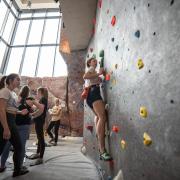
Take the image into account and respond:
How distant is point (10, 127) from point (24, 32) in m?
8.70

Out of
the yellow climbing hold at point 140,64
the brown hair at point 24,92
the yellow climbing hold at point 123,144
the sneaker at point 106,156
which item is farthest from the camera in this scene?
the brown hair at point 24,92

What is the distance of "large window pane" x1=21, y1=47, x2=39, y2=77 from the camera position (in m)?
8.90

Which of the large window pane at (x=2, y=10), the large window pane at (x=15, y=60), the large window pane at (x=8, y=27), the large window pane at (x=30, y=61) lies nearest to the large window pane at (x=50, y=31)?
the large window pane at (x=30, y=61)

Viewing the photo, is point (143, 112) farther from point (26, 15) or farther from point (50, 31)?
point (26, 15)

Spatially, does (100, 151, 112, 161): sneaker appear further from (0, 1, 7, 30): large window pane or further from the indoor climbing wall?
(0, 1, 7, 30): large window pane

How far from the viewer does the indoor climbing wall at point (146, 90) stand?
0.85 m

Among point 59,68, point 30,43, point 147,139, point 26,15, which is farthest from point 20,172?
point 26,15

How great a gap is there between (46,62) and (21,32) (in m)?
2.29

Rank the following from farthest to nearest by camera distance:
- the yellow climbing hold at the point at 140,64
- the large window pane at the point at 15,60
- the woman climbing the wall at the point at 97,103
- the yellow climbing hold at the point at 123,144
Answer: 1. the large window pane at the point at 15,60
2. the woman climbing the wall at the point at 97,103
3. the yellow climbing hold at the point at 123,144
4. the yellow climbing hold at the point at 140,64

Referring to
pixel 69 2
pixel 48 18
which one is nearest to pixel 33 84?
pixel 48 18

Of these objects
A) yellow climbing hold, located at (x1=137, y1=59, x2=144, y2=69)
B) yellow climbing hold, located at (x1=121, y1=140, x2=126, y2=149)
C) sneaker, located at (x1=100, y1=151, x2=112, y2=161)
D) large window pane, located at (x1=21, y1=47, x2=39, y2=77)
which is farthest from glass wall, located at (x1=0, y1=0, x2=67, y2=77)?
yellow climbing hold, located at (x1=137, y1=59, x2=144, y2=69)

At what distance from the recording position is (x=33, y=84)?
841 cm

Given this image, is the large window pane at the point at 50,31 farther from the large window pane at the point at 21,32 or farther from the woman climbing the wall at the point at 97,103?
the woman climbing the wall at the point at 97,103

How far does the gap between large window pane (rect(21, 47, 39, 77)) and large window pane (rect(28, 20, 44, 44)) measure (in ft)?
→ 1.41
